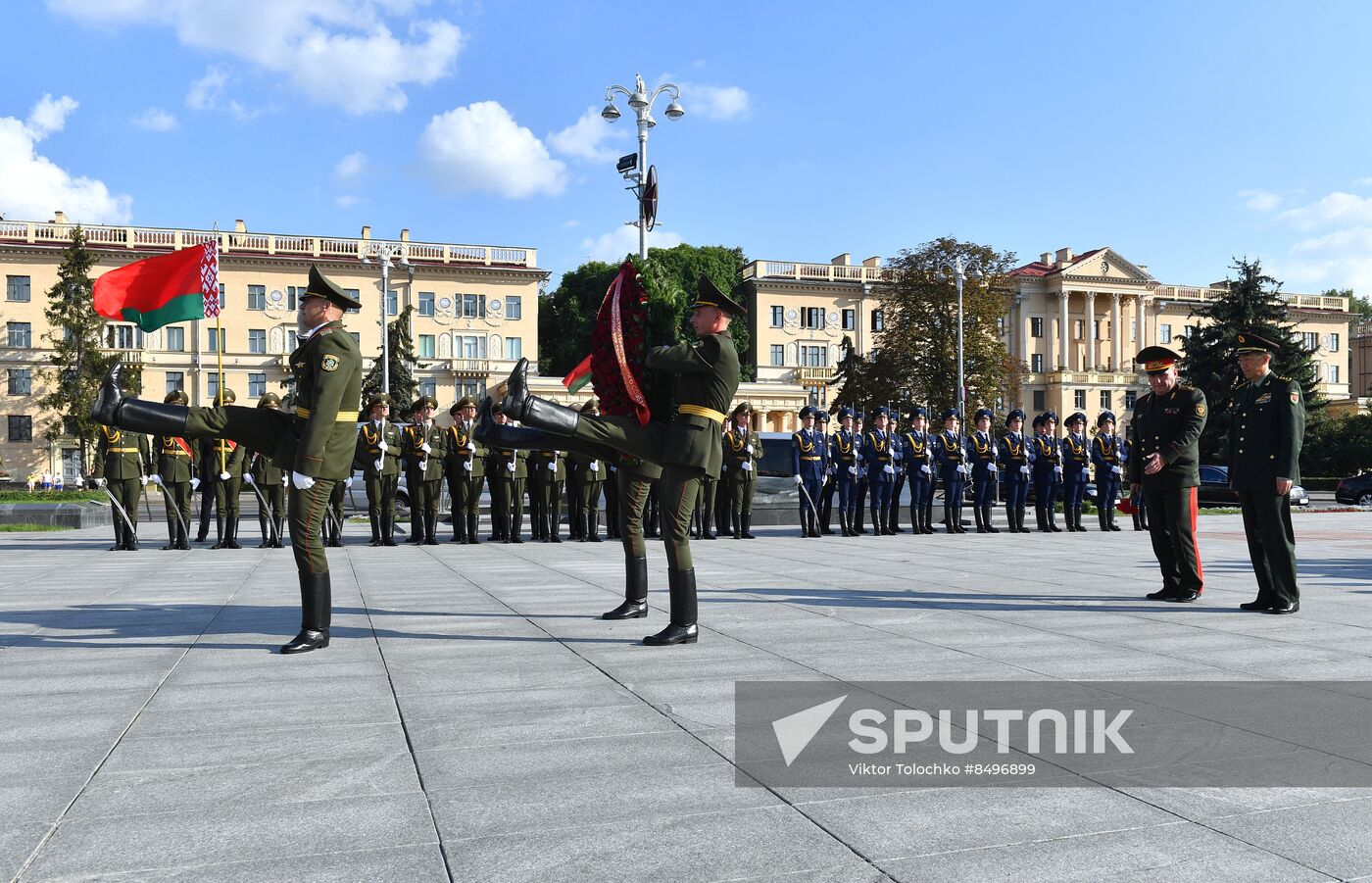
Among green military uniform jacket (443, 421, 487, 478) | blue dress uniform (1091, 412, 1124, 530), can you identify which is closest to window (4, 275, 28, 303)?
green military uniform jacket (443, 421, 487, 478)

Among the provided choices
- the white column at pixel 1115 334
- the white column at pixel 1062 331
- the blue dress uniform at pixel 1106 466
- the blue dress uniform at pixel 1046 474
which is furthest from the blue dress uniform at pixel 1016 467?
the white column at pixel 1115 334

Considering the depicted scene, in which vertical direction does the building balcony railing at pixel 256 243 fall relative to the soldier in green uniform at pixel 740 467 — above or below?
above

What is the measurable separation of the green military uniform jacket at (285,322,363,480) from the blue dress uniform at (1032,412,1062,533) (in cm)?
1558

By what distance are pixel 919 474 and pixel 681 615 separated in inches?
522

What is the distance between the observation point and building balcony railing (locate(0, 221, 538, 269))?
6969 centimetres

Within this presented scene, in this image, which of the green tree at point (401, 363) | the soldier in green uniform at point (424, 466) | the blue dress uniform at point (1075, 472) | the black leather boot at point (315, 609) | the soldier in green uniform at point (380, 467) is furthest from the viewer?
the green tree at point (401, 363)

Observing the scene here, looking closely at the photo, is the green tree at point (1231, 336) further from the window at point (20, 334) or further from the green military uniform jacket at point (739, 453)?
the window at point (20, 334)

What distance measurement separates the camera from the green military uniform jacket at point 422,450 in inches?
659

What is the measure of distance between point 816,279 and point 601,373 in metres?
79.5

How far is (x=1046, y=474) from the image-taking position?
20.1m

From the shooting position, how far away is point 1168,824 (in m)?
3.26

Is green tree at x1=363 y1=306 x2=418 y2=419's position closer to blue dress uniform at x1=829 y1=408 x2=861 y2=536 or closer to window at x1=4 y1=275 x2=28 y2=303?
window at x1=4 y1=275 x2=28 y2=303

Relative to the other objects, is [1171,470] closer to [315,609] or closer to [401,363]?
[315,609]

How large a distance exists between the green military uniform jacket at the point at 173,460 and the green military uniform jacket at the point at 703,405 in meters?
11.4
